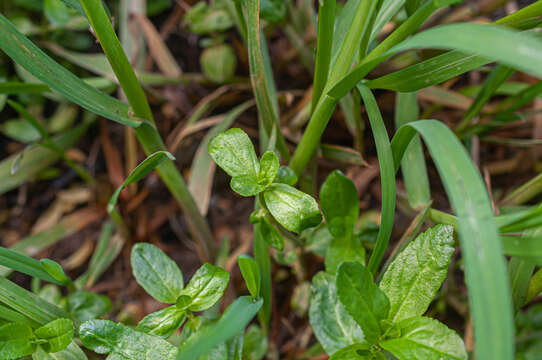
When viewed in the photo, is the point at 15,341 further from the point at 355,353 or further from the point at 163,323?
the point at 355,353

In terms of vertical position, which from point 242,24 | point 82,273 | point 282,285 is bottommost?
point 82,273

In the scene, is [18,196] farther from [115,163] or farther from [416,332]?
[416,332]

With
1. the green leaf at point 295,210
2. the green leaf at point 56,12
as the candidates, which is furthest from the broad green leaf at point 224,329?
the green leaf at point 56,12

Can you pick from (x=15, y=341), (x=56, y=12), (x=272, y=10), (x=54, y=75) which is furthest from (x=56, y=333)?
(x=56, y=12)

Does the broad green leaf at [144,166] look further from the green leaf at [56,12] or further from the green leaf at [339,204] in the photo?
the green leaf at [56,12]

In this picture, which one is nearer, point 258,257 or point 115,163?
point 258,257

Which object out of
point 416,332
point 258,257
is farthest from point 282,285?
point 416,332

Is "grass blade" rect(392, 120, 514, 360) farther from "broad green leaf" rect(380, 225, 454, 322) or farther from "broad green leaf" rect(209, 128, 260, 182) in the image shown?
"broad green leaf" rect(209, 128, 260, 182)
